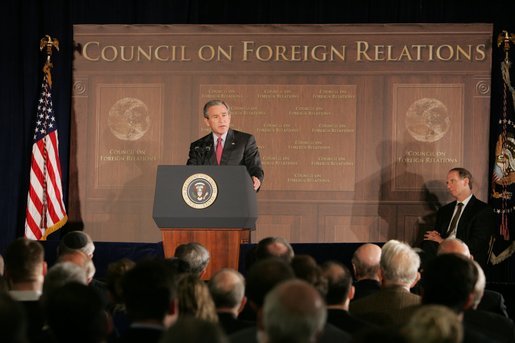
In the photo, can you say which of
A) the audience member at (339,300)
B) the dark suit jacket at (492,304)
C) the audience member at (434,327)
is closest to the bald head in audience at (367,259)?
the dark suit jacket at (492,304)

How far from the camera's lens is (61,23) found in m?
9.96

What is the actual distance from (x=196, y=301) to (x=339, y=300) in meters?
Result: 0.62

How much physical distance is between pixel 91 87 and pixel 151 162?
40.4 inches

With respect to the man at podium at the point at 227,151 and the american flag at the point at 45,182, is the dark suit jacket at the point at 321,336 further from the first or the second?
the american flag at the point at 45,182

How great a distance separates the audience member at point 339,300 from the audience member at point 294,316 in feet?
3.55

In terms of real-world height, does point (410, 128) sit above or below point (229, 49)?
below

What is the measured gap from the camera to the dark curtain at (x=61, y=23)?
9797mm

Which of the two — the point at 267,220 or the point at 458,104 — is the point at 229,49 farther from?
the point at 458,104

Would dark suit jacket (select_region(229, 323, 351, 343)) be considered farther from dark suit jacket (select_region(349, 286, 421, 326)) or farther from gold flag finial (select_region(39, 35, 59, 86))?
gold flag finial (select_region(39, 35, 59, 86))

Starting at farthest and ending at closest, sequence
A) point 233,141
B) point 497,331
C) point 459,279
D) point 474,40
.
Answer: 1. point 474,40
2. point 233,141
3. point 497,331
4. point 459,279

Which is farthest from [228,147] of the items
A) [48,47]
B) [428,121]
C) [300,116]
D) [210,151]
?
[48,47]

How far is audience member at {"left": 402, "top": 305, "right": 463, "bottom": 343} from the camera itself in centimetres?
253
